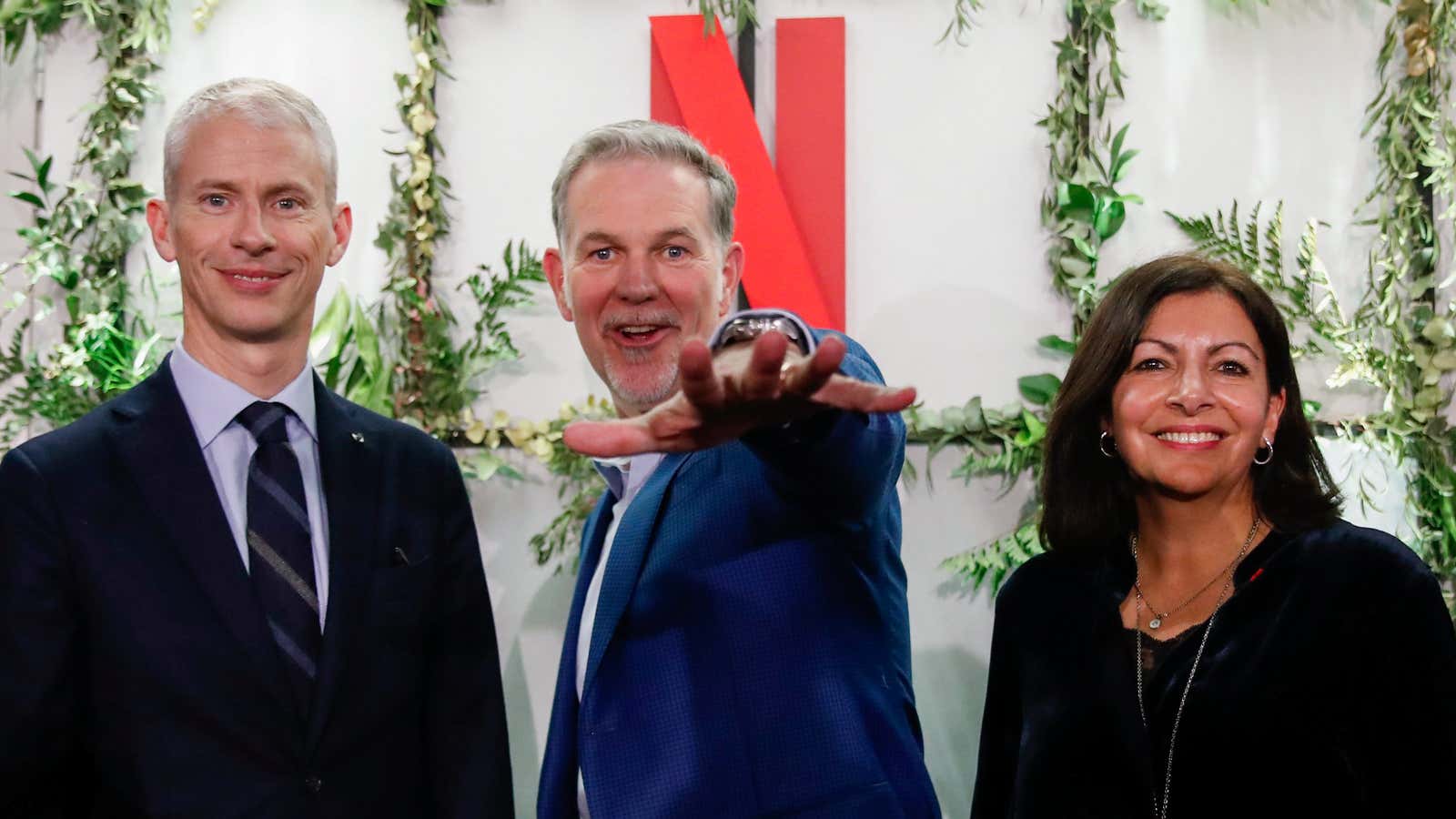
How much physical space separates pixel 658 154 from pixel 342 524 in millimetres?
661

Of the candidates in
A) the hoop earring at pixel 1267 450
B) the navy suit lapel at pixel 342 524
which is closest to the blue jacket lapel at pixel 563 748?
the navy suit lapel at pixel 342 524

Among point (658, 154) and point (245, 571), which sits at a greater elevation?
point (658, 154)

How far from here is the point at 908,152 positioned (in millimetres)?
3049

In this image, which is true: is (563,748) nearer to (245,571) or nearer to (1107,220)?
(245,571)

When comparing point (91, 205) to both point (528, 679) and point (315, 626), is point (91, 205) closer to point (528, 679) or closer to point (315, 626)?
point (528, 679)

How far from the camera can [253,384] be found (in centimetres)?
182

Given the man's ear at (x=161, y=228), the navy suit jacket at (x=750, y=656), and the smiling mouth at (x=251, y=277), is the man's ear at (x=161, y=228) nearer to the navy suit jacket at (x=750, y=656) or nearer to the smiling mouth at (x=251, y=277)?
the smiling mouth at (x=251, y=277)

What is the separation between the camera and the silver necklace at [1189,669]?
1779mm

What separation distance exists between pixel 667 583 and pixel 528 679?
1603 mm

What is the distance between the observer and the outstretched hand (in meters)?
1.09

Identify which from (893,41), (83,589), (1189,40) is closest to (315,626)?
(83,589)

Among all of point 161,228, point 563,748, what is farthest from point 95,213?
point 563,748

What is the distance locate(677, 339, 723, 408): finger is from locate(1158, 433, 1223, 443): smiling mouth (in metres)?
1.01

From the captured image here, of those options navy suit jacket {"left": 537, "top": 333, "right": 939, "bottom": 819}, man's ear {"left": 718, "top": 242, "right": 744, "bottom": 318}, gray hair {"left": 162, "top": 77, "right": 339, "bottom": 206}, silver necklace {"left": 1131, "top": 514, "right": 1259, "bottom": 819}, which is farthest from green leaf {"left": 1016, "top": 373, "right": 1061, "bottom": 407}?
gray hair {"left": 162, "top": 77, "right": 339, "bottom": 206}
